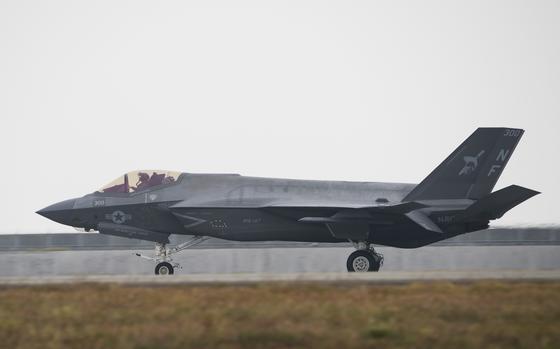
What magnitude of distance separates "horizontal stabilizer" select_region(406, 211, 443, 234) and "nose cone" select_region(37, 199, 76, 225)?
9726mm

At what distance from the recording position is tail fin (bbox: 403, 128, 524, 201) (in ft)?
78.3

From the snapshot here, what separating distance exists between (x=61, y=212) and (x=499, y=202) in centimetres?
1238

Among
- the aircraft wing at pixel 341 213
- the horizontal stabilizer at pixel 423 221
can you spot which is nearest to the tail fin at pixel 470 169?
the horizontal stabilizer at pixel 423 221

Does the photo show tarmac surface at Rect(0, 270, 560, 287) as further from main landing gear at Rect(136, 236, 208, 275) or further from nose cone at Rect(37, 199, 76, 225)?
nose cone at Rect(37, 199, 76, 225)

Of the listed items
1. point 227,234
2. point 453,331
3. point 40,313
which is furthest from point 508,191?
point 40,313

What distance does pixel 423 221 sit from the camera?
915 inches

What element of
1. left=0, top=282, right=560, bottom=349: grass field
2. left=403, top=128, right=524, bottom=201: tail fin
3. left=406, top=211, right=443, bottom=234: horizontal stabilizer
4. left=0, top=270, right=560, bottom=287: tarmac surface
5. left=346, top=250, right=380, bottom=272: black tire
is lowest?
left=0, top=282, right=560, bottom=349: grass field

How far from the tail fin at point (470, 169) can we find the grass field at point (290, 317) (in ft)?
26.7

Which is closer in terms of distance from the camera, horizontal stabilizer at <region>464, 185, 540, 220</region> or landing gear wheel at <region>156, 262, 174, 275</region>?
horizontal stabilizer at <region>464, 185, 540, 220</region>

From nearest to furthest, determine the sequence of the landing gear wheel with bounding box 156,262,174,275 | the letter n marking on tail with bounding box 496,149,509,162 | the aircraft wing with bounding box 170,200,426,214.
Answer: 1. the aircraft wing with bounding box 170,200,426,214
2. the letter n marking on tail with bounding box 496,149,509,162
3. the landing gear wheel with bounding box 156,262,174,275

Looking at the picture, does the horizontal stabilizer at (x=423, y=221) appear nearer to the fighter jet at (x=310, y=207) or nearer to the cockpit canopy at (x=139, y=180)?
the fighter jet at (x=310, y=207)

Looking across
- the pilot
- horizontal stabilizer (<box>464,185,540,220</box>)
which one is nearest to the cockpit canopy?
the pilot

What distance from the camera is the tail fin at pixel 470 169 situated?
940 inches

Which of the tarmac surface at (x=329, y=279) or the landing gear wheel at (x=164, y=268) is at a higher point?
the landing gear wheel at (x=164, y=268)
